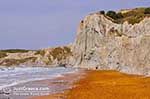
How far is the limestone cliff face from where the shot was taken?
6164 centimetres

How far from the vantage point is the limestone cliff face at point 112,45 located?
61.6 m

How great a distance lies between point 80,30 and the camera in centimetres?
13512

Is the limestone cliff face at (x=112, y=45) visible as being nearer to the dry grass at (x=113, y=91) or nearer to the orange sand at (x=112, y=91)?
the dry grass at (x=113, y=91)

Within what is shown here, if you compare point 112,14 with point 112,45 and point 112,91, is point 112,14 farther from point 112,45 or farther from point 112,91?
point 112,91

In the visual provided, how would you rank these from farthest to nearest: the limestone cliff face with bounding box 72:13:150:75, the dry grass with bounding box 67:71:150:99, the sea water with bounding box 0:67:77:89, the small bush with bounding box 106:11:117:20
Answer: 1. the small bush with bounding box 106:11:117:20
2. the limestone cliff face with bounding box 72:13:150:75
3. the sea water with bounding box 0:67:77:89
4. the dry grass with bounding box 67:71:150:99

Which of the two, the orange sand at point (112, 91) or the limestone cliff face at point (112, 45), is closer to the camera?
the orange sand at point (112, 91)

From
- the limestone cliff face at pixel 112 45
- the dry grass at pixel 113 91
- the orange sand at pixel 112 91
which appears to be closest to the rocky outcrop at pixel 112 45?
the limestone cliff face at pixel 112 45

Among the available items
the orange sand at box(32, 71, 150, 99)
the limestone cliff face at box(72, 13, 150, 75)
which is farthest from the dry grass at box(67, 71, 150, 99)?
the limestone cliff face at box(72, 13, 150, 75)

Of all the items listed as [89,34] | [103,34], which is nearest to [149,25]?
[103,34]

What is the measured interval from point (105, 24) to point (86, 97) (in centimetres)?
9270

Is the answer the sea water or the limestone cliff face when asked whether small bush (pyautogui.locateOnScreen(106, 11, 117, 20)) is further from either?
the sea water

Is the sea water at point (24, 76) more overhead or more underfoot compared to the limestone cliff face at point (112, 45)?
more underfoot

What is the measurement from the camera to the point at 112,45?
89.3 m

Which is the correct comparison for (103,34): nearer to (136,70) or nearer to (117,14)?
(117,14)
